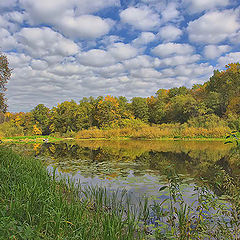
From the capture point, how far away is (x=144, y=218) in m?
3.52

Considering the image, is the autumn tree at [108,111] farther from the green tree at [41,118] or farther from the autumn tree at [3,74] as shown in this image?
the autumn tree at [3,74]

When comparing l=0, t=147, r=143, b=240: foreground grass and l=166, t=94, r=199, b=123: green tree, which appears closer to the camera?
l=0, t=147, r=143, b=240: foreground grass

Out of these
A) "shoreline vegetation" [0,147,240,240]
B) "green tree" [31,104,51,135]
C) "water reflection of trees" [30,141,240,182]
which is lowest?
"water reflection of trees" [30,141,240,182]

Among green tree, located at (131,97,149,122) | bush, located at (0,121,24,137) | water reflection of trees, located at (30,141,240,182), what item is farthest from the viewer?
green tree, located at (131,97,149,122)

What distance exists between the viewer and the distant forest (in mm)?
28609

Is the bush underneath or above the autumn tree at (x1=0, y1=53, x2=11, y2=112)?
underneath

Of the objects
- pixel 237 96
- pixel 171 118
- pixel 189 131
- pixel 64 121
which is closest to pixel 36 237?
pixel 189 131

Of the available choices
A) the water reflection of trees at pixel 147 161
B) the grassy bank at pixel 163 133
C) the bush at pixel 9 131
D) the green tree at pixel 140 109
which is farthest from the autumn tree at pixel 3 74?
the green tree at pixel 140 109

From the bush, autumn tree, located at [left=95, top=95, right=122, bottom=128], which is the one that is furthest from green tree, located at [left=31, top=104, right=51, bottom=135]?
autumn tree, located at [left=95, top=95, right=122, bottom=128]

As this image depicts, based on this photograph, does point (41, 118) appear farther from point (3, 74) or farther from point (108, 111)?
point (3, 74)

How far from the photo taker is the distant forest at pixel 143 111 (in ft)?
93.9

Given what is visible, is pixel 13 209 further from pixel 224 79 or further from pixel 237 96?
pixel 224 79

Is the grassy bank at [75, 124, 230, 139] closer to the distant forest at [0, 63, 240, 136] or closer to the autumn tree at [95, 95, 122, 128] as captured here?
the distant forest at [0, 63, 240, 136]

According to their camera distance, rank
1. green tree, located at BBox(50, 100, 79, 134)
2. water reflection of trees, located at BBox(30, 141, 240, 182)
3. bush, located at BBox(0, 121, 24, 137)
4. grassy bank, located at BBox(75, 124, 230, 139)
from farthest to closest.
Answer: green tree, located at BBox(50, 100, 79, 134), bush, located at BBox(0, 121, 24, 137), grassy bank, located at BBox(75, 124, 230, 139), water reflection of trees, located at BBox(30, 141, 240, 182)
